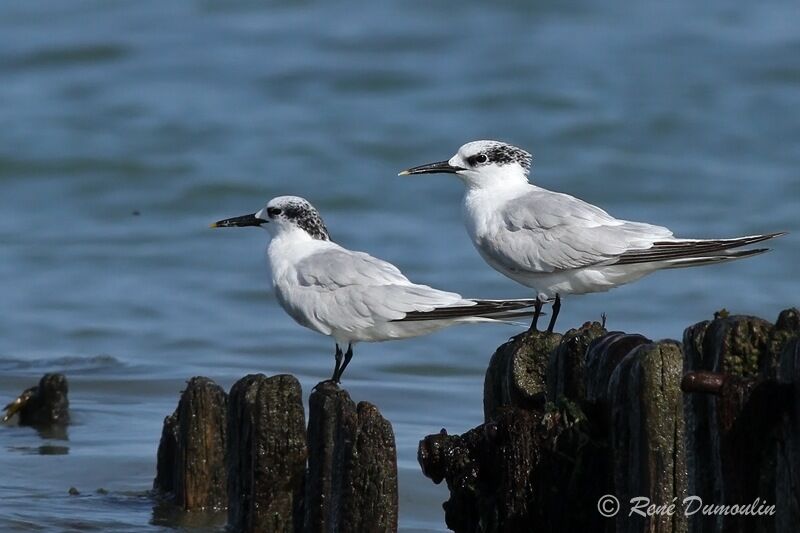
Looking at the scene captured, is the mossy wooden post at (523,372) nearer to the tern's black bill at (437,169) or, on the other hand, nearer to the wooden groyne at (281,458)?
the wooden groyne at (281,458)

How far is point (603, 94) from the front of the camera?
18719 mm

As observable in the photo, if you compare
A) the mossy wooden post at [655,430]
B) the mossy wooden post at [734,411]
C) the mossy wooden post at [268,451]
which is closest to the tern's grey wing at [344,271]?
the mossy wooden post at [268,451]

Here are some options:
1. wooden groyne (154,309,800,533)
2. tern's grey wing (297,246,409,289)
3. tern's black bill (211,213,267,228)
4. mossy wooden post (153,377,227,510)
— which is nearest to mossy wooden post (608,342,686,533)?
wooden groyne (154,309,800,533)

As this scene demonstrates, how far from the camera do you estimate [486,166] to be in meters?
7.06

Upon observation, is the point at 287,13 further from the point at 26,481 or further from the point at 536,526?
the point at 536,526

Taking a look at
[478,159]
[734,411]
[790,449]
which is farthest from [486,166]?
[790,449]

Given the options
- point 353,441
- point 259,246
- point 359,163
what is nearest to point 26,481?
point 353,441

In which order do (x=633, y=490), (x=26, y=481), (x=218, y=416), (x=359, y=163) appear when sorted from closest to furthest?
(x=633, y=490) < (x=218, y=416) < (x=26, y=481) < (x=359, y=163)

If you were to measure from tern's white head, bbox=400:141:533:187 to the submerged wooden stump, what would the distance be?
96.1 inches

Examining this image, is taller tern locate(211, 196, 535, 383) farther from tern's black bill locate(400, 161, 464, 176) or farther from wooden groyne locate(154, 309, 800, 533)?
wooden groyne locate(154, 309, 800, 533)

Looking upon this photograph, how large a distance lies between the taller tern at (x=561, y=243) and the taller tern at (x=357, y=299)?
13.9 inches

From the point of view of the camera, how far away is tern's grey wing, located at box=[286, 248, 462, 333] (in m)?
6.39

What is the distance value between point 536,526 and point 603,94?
14632mm

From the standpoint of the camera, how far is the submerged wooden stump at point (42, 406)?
26.7 feet
